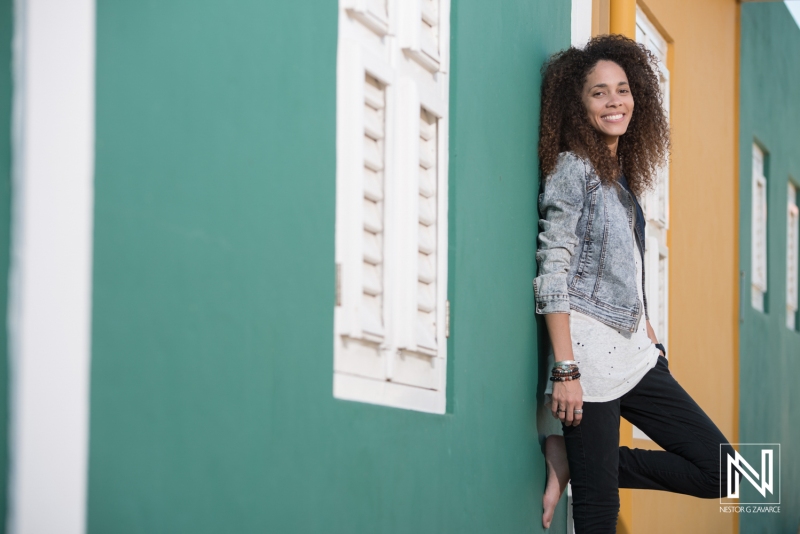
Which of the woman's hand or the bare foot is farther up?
the woman's hand

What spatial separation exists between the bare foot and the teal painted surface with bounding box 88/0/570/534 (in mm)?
837

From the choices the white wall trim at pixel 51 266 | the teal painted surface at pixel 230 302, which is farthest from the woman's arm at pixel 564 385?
the white wall trim at pixel 51 266

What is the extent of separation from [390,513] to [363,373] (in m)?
0.42

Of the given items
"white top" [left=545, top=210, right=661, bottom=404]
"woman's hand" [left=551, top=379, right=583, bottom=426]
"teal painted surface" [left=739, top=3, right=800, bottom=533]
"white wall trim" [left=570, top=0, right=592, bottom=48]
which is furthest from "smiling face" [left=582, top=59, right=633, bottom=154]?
"teal painted surface" [left=739, top=3, right=800, bottom=533]

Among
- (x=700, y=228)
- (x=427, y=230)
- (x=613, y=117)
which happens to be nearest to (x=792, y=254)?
(x=700, y=228)

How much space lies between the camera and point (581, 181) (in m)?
4.48

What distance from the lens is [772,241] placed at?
427 inches

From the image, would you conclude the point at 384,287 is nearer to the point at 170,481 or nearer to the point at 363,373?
the point at 363,373

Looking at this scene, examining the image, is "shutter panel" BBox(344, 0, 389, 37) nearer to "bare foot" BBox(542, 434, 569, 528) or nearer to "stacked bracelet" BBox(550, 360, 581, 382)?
"stacked bracelet" BBox(550, 360, 581, 382)

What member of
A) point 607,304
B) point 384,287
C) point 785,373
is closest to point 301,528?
point 384,287

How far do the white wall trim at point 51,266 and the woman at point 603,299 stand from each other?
242 centimetres

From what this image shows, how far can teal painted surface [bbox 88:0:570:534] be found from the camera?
2.33 meters

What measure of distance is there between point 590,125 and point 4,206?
2826mm

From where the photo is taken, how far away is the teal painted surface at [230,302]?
2.33 meters
